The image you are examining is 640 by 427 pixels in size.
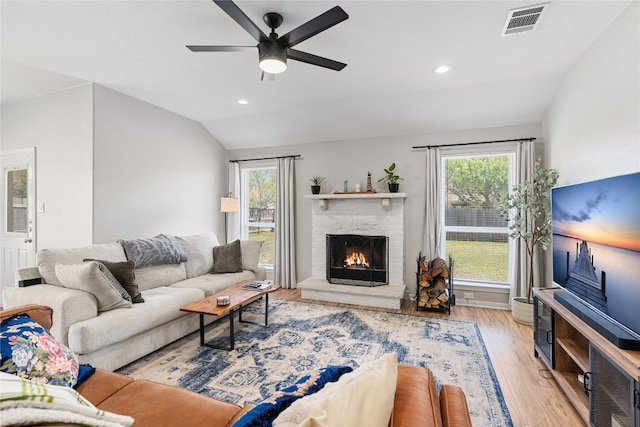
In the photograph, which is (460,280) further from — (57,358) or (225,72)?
(57,358)

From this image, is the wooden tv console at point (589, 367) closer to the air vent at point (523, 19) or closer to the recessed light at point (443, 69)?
the air vent at point (523, 19)

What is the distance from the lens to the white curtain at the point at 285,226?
5223mm

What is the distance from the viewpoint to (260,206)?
5762 millimetres

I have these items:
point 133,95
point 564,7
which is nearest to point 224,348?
point 133,95

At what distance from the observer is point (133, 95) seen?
3.94 meters

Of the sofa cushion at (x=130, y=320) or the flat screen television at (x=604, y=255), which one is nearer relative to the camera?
the flat screen television at (x=604, y=255)

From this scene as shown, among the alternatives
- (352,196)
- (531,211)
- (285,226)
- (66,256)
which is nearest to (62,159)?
(66,256)

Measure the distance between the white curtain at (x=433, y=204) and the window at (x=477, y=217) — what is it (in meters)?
0.17

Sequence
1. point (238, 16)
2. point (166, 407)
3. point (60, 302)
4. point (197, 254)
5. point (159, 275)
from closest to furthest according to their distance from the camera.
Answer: point (166, 407), point (238, 16), point (60, 302), point (159, 275), point (197, 254)

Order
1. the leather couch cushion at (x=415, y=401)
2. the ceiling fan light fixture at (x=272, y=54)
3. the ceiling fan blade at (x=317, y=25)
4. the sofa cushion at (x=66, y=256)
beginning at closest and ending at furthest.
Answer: the leather couch cushion at (x=415, y=401)
the ceiling fan blade at (x=317, y=25)
the ceiling fan light fixture at (x=272, y=54)
the sofa cushion at (x=66, y=256)

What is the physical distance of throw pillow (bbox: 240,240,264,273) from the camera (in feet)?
14.4

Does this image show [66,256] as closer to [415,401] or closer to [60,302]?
[60,302]

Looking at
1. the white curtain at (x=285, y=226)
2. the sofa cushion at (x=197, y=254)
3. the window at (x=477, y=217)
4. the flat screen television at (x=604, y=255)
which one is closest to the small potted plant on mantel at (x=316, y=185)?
the white curtain at (x=285, y=226)

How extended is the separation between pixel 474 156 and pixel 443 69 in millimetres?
1707
